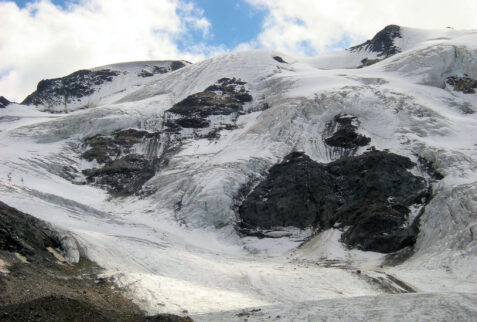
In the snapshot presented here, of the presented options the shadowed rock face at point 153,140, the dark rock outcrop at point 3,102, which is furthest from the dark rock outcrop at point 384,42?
the dark rock outcrop at point 3,102

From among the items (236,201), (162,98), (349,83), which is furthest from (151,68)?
(236,201)

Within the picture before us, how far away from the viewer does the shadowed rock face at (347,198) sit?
103ft

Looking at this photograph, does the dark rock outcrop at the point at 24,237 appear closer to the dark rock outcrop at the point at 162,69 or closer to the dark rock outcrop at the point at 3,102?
the dark rock outcrop at the point at 3,102

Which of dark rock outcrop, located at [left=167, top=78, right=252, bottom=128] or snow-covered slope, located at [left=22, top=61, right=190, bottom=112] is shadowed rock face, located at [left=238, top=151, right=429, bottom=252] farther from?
snow-covered slope, located at [left=22, top=61, right=190, bottom=112]

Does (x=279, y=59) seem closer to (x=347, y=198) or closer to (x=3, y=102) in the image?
(x=347, y=198)

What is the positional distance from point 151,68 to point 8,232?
10411 centimetres

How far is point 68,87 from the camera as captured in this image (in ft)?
366

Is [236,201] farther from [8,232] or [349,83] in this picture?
[349,83]

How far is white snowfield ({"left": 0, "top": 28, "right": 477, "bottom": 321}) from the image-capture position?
1928cm

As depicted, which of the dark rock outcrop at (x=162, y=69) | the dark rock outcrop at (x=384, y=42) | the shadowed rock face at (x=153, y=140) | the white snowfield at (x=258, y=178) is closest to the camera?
the white snowfield at (x=258, y=178)

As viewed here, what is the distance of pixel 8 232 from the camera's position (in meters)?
18.5

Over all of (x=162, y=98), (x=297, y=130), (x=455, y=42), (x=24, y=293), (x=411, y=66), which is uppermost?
(x=455, y=42)

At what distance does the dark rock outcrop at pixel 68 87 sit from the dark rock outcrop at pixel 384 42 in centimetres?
6300

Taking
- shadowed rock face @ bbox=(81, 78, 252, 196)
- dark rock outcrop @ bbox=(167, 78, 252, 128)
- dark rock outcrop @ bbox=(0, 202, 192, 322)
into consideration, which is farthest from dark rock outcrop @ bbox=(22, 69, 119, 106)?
dark rock outcrop @ bbox=(0, 202, 192, 322)
